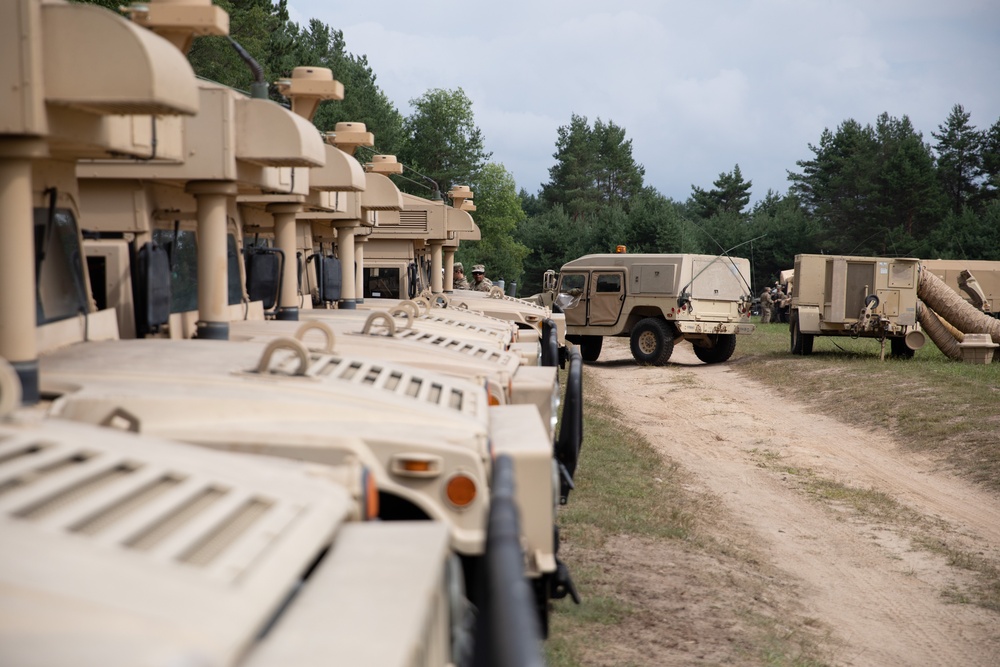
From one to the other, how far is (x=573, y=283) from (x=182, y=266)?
1608cm

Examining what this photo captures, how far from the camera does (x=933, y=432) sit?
1309cm

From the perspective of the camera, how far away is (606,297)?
22391 millimetres

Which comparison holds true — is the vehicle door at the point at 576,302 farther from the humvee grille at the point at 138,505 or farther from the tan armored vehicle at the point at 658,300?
the humvee grille at the point at 138,505

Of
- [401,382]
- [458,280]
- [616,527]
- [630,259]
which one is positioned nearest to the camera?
[401,382]

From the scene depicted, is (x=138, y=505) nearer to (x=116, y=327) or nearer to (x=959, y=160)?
(x=116, y=327)

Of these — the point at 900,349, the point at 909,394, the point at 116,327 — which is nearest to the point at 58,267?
the point at 116,327

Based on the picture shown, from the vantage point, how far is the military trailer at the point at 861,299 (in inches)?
849

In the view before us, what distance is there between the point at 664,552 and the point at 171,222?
358 cm

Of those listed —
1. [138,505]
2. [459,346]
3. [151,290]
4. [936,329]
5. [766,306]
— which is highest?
[151,290]

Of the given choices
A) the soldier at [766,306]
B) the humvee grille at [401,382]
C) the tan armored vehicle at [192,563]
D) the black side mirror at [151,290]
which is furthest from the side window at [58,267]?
the soldier at [766,306]

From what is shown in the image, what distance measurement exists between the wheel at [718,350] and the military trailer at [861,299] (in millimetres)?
1274

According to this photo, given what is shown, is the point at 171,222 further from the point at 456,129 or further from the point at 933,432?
the point at 456,129

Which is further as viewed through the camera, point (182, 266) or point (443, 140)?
point (443, 140)

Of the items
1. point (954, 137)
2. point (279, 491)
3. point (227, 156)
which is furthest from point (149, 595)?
point (954, 137)
